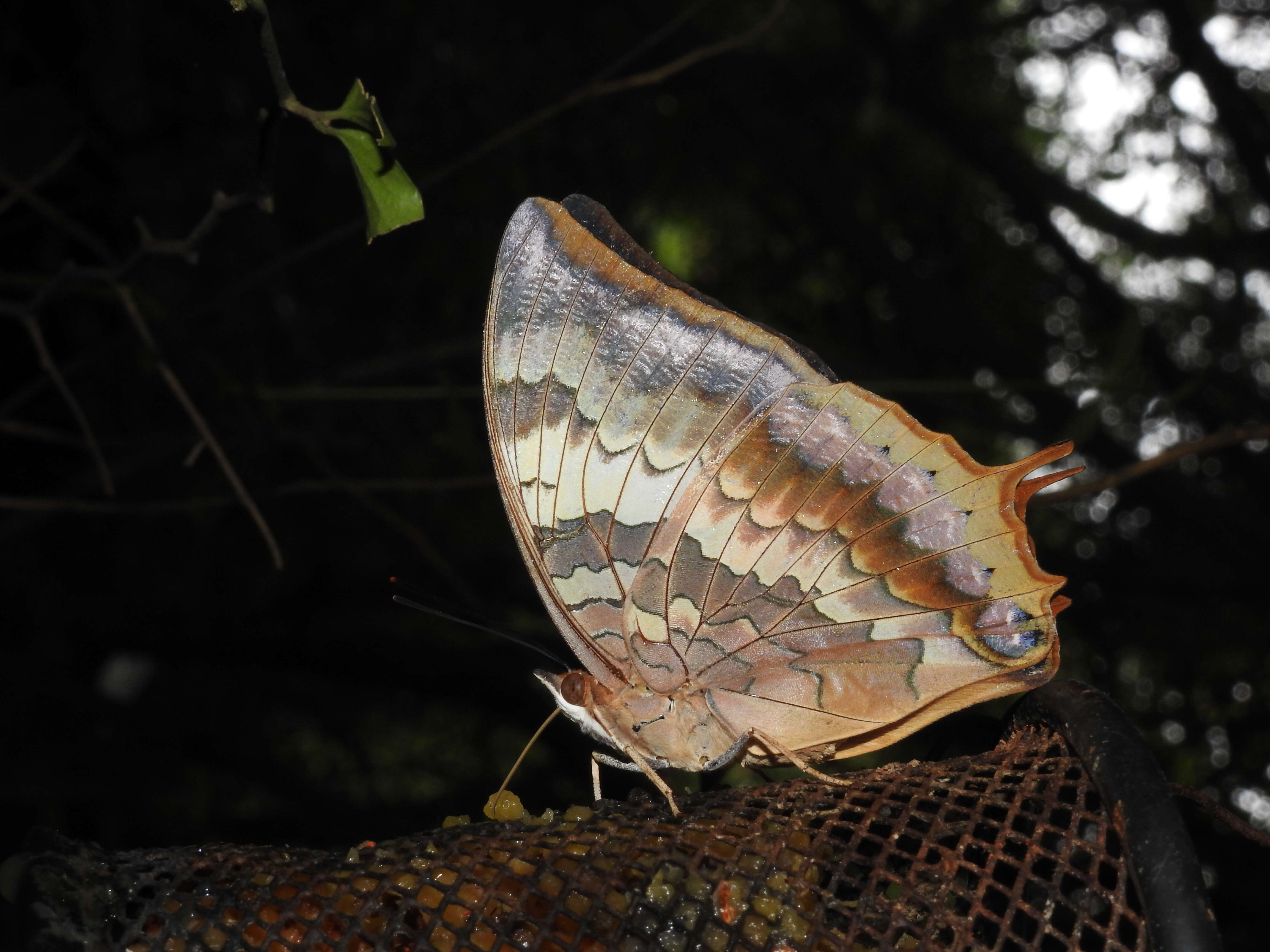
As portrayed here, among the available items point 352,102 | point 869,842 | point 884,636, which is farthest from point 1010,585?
point 352,102

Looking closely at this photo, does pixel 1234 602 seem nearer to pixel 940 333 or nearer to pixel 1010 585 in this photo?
pixel 940 333

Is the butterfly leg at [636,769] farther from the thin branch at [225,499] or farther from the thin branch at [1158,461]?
the thin branch at [1158,461]

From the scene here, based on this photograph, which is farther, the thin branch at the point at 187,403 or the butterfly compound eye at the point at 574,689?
the thin branch at the point at 187,403

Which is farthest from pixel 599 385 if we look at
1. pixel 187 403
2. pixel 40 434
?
pixel 40 434

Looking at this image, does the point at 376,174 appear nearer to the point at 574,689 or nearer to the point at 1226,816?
the point at 574,689

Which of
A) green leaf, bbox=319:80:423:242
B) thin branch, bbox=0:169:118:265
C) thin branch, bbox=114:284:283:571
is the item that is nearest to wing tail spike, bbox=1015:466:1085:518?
green leaf, bbox=319:80:423:242

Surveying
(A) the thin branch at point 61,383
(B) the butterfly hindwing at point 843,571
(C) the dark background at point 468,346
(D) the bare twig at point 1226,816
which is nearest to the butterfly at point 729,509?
(B) the butterfly hindwing at point 843,571
